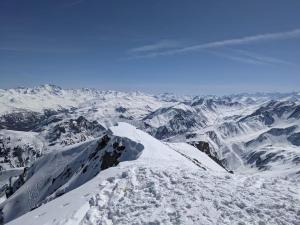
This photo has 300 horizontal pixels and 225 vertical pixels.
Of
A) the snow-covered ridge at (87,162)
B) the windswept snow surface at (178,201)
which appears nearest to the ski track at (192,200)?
the windswept snow surface at (178,201)

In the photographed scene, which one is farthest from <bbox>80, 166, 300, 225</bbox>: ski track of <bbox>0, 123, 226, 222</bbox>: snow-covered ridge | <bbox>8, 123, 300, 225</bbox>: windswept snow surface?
<bbox>0, 123, 226, 222</bbox>: snow-covered ridge

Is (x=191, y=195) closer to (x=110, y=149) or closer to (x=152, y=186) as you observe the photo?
(x=152, y=186)

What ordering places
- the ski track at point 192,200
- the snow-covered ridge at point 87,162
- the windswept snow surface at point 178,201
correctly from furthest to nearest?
the snow-covered ridge at point 87,162 < the windswept snow surface at point 178,201 < the ski track at point 192,200

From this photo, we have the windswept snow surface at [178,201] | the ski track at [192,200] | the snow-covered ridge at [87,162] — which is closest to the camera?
the ski track at [192,200]

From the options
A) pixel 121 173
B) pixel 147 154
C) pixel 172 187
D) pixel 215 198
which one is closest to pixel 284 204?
pixel 215 198

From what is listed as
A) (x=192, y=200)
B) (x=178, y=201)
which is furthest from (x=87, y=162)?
(x=192, y=200)

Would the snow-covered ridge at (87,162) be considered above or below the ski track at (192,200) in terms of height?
below

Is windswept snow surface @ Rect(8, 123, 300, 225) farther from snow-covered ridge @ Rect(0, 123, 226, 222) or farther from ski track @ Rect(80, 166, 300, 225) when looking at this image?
snow-covered ridge @ Rect(0, 123, 226, 222)

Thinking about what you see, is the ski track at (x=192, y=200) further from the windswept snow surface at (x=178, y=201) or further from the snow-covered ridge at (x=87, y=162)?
the snow-covered ridge at (x=87, y=162)
